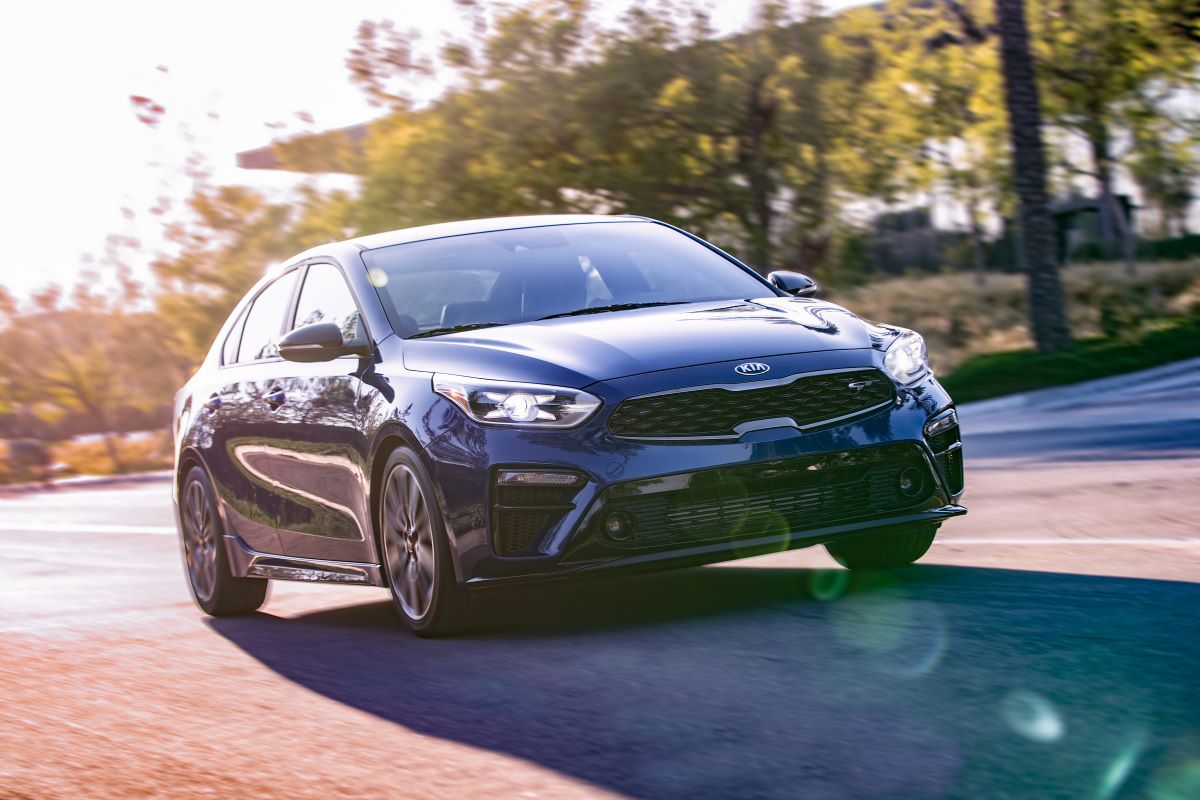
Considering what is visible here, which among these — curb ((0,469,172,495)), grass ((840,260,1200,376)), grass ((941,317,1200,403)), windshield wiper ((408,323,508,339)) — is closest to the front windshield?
windshield wiper ((408,323,508,339))

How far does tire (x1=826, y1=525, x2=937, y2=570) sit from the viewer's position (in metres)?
7.77

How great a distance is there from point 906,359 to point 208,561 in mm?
4095

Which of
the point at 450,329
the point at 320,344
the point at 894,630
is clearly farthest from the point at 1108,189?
the point at 894,630

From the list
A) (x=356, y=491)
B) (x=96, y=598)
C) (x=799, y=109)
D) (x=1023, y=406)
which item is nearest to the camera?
(x=356, y=491)

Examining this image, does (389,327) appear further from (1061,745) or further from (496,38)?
(496,38)

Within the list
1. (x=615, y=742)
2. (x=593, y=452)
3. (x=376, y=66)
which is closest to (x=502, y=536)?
(x=593, y=452)

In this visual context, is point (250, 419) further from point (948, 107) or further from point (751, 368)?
point (948, 107)

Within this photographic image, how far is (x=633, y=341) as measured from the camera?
684 centimetres

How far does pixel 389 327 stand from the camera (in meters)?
7.50

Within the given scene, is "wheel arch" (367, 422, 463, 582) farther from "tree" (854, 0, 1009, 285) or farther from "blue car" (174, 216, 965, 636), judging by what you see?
"tree" (854, 0, 1009, 285)

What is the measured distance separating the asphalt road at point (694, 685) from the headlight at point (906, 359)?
0.88 m

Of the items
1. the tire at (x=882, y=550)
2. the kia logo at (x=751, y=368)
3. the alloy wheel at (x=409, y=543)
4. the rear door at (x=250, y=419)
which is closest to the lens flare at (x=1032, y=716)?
the kia logo at (x=751, y=368)

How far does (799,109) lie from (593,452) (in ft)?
75.6

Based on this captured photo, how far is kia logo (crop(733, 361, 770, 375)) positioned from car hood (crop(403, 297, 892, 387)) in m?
0.06
